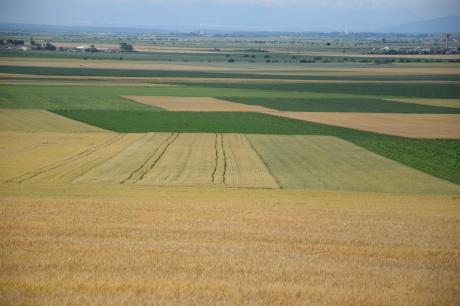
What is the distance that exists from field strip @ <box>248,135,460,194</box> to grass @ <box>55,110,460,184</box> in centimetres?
139

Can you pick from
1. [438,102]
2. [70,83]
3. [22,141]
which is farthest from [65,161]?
[70,83]

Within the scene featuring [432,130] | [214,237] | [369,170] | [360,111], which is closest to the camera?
[214,237]

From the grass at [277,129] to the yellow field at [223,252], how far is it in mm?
14586

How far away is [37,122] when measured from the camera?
2069 inches

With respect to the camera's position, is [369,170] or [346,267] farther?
[369,170]

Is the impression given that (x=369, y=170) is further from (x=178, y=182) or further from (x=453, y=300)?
(x=453, y=300)

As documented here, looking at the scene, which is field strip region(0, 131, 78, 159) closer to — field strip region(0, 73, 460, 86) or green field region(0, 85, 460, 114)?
green field region(0, 85, 460, 114)

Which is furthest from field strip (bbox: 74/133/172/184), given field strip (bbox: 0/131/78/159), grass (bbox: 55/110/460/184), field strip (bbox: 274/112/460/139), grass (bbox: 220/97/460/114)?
grass (bbox: 220/97/460/114)

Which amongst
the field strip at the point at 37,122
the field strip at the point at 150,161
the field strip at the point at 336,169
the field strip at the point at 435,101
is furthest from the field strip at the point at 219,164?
the field strip at the point at 435,101

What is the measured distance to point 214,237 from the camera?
16.6 m

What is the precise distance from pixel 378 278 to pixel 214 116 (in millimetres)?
46331

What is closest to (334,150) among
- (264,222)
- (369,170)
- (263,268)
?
(369,170)

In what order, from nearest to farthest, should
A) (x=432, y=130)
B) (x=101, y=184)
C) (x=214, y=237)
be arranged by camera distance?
(x=214, y=237), (x=101, y=184), (x=432, y=130)

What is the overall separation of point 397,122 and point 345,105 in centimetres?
1333
